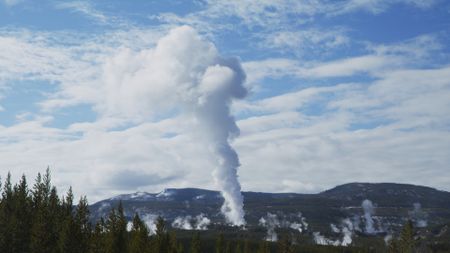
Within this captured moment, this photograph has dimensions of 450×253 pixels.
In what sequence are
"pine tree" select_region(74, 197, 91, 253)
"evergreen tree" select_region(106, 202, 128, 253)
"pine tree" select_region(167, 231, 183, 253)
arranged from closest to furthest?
1. "pine tree" select_region(74, 197, 91, 253)
2. "evergreen tree" select_region(106, 202, 128, 253)
3. "pine tree" select_region(167, 231, 183, 253)

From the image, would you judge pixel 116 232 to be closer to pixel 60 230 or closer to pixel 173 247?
pixel 60 230

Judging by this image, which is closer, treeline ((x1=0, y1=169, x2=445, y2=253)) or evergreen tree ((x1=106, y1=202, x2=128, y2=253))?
treeline ((x1=0, y1=169, x2=445, y2=253))

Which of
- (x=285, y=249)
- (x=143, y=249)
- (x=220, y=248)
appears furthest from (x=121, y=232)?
(x=220, y=248)

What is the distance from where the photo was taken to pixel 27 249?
77.7 m

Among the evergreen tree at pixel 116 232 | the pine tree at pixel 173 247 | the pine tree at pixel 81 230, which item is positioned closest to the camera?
the pine tree at pixel 81 230

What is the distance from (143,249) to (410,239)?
77315 mm

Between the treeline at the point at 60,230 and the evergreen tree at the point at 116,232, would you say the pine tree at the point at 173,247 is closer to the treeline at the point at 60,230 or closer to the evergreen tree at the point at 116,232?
the treeline at the point at 60,230

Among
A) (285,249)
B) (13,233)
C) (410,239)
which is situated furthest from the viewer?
(410,239)

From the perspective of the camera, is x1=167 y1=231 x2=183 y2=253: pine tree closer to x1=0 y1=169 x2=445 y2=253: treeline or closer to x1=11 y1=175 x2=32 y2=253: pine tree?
x1=0 y1=169 x2=445 y2=253: treeline

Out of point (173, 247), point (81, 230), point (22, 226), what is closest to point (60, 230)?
point (81, 230)

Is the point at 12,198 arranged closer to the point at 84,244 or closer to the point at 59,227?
the point at 59,227

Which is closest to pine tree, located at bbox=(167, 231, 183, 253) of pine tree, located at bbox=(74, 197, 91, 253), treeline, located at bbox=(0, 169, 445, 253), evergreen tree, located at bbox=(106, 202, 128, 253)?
treeline, located at bbox=(0, 169, 445, 253)

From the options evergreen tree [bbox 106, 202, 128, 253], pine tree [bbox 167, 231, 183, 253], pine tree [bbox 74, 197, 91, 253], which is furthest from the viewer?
pine tree [bbox 167, 231, 183, 253]

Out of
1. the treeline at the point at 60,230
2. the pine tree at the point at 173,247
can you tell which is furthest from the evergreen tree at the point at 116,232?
the pine tree at the point at 173,247
